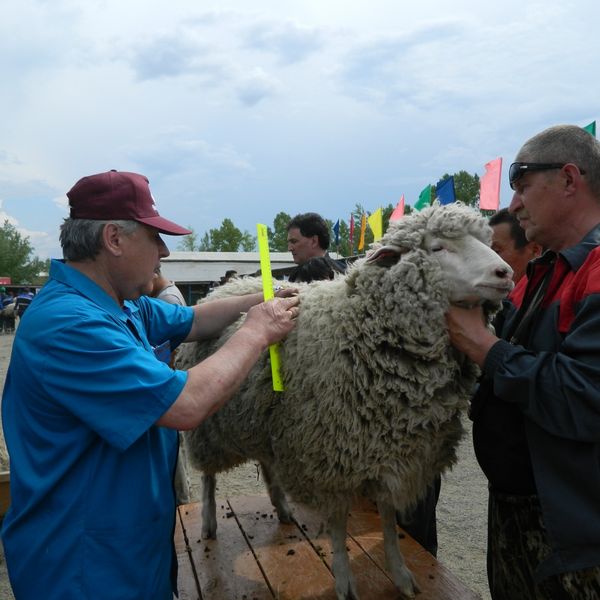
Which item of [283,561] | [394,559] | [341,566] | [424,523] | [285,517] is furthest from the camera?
[285,517]

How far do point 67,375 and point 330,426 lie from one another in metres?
1.26

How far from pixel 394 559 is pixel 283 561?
0.68 metres

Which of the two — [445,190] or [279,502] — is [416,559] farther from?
[445,190]

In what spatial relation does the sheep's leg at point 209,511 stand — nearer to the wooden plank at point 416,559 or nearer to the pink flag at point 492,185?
the wooden plank at point 416,559

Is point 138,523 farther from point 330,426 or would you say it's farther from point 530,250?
point 530,250

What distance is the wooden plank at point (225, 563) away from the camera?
9.25ft

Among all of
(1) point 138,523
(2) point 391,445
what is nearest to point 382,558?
(2) point 391,445

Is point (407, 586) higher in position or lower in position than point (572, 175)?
lower

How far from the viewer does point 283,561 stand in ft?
10.1

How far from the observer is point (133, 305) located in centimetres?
232

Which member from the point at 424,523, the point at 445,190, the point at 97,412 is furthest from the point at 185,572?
the point at 445,190

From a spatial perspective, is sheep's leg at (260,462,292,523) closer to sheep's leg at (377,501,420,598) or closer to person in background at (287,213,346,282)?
sheep's leg at (377,501,420,598)

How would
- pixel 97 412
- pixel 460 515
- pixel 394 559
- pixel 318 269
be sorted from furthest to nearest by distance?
pixel 460 515 → pixel 318 269 → pixel 394 559 → pixel 97 412

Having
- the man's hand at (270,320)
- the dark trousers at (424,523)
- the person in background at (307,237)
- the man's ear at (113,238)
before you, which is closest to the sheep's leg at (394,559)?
the dark trousers at (424,523)
